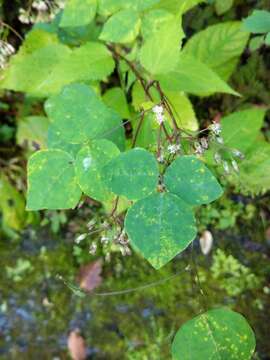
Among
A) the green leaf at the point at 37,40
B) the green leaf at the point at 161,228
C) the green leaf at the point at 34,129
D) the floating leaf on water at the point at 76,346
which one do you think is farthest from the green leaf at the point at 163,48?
the floating leaf on water at the point at 76,346

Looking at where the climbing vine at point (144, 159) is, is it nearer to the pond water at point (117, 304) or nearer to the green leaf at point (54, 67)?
the green leaf at point (54, 67)

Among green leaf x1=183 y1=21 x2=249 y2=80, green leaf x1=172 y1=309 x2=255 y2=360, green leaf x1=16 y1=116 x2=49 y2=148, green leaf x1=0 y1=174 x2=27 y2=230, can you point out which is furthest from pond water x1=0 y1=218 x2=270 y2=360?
green leaf x1=172 y1=309 x2=255 y2=360

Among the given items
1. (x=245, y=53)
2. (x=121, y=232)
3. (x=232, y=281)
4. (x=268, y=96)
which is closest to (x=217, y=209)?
(x=232, y=281)

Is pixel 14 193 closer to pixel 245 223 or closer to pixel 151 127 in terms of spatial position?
pixel 245 223

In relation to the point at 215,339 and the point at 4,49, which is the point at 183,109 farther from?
the point at 215,339

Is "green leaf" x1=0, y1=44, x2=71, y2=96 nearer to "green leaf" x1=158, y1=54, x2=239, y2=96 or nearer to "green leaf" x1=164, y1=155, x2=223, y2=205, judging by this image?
"green leaf" x1=158, y1=54, x2=239, y2=96
